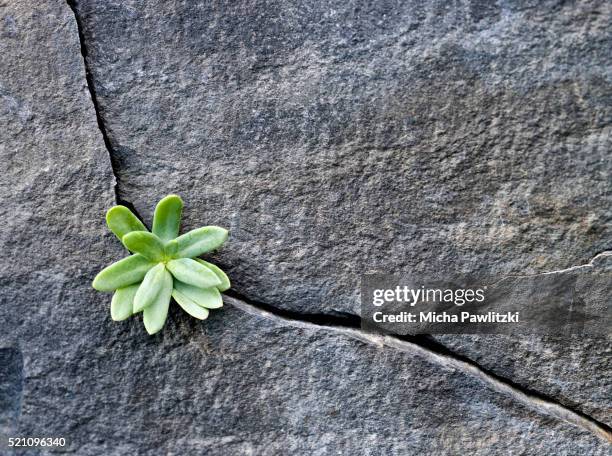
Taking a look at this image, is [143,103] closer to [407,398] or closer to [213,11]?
[213,11]

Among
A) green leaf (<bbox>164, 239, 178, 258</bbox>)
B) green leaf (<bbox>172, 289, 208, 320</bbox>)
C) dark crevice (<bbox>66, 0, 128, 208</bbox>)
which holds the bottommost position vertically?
green leaf (<bbox>172, 289, 208, 320</bbox>)

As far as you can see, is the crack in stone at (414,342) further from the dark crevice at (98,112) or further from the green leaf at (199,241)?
the green leaf at (199,241)

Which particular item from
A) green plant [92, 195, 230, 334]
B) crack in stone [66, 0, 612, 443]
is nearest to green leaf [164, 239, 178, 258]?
green plant [92, 195, 230, 334]

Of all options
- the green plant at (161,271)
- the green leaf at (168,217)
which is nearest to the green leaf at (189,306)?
the green plant at (161,271)

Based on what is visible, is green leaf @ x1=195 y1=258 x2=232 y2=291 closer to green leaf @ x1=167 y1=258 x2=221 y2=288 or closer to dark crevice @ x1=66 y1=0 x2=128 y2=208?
green leaf @ x1=167 y1=258 x2=221 y2=288

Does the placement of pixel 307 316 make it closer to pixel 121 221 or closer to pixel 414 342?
pixel 414 342

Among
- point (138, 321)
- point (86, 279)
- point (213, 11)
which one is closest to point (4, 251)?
point (86, 279)
